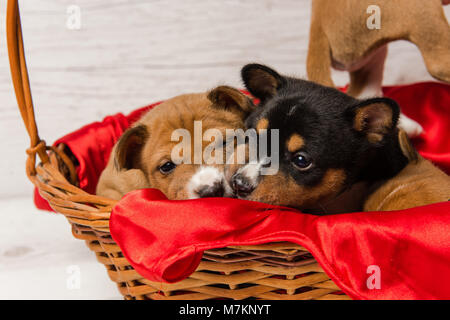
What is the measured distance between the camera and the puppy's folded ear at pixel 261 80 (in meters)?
1.32

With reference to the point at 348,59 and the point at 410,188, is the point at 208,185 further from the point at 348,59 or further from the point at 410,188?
the point at 348,59

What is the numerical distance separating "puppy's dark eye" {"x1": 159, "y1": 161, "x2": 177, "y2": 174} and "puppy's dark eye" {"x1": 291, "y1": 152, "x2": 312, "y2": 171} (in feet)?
1.27

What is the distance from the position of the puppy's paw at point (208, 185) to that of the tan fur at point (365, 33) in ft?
1.88

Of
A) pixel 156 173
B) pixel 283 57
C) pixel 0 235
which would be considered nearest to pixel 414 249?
pixel 156 173

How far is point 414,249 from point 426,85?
105cm

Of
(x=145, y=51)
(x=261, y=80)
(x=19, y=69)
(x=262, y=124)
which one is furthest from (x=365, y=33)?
(x=145, y=51)

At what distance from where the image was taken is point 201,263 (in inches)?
42.9

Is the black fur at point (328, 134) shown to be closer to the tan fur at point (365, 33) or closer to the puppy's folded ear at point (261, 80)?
the puppy's folded ear at point (261, 80)

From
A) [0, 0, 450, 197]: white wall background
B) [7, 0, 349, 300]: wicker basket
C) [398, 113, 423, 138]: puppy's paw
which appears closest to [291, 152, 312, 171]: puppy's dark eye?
[7, 0, 349, 300]: wicker basket

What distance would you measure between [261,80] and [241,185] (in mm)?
391

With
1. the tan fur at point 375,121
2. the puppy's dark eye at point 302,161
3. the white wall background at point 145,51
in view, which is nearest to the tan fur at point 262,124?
the puppy's dark eye at point 302,161
